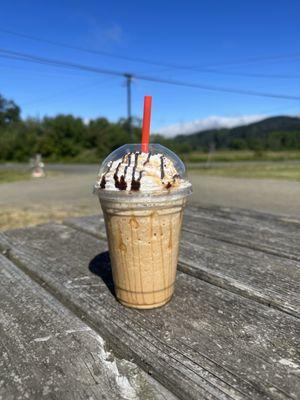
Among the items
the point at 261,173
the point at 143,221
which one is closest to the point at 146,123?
the point at 143,221

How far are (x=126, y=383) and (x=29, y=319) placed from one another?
0.43m

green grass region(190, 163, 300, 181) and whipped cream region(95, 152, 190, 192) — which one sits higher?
Result: whipped cream region(95, 152, 190, 192)

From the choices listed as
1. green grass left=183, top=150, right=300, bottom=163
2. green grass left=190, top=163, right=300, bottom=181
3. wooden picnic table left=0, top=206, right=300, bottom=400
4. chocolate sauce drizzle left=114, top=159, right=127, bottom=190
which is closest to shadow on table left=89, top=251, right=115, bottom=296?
wooden picnic table left=0, top=206, right=300, bottom=400

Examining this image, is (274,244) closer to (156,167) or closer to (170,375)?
(156,167)

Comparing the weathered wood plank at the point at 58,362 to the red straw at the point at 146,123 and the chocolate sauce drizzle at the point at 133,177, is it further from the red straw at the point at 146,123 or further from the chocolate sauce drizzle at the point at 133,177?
the red straw at the point at 146,123

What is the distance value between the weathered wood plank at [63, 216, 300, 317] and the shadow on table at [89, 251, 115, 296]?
0.97 ft

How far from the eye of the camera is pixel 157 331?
999mm

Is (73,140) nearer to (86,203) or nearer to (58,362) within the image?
(86,203)

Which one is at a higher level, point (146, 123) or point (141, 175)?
point (146, 123)

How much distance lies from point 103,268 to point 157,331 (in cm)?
59

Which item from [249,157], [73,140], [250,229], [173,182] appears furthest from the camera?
[73,140]

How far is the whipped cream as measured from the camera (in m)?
1.08

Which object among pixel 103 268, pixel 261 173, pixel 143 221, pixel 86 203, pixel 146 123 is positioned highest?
pixel 146 123

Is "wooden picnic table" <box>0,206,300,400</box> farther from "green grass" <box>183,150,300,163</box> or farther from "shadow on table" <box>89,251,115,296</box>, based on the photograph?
"green grass" <box>183,150,300,163</box>
